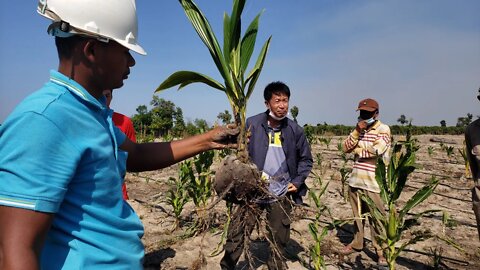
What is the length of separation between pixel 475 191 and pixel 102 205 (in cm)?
315

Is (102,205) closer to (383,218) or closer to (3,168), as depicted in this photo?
(3,168)

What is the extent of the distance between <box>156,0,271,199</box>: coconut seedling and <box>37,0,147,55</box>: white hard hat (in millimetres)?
1238

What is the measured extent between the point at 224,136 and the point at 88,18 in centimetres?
114

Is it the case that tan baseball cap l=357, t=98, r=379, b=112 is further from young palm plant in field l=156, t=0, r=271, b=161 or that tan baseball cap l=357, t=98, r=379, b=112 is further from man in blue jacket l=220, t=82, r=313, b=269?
young palm plant in field l=156, t=0, r=271, b=161

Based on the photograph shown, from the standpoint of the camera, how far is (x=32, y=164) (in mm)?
644

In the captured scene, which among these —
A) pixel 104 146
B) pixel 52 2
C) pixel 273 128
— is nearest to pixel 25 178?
pixel 104 146

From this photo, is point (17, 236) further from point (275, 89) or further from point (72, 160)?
point (275, 89)

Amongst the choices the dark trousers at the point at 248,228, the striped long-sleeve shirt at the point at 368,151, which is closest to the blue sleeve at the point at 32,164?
the dark trousers at the point at 248,228

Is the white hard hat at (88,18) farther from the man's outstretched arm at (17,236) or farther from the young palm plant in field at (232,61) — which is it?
the young palm plant in field at (232,61)

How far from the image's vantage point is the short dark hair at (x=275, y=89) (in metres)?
2.99

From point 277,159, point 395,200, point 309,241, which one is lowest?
point 309,241

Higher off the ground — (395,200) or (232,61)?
(232,61)

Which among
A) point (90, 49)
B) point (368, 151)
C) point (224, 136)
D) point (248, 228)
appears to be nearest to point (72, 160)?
point (90, 49)

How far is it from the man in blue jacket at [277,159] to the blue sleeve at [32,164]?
7.34 ft
